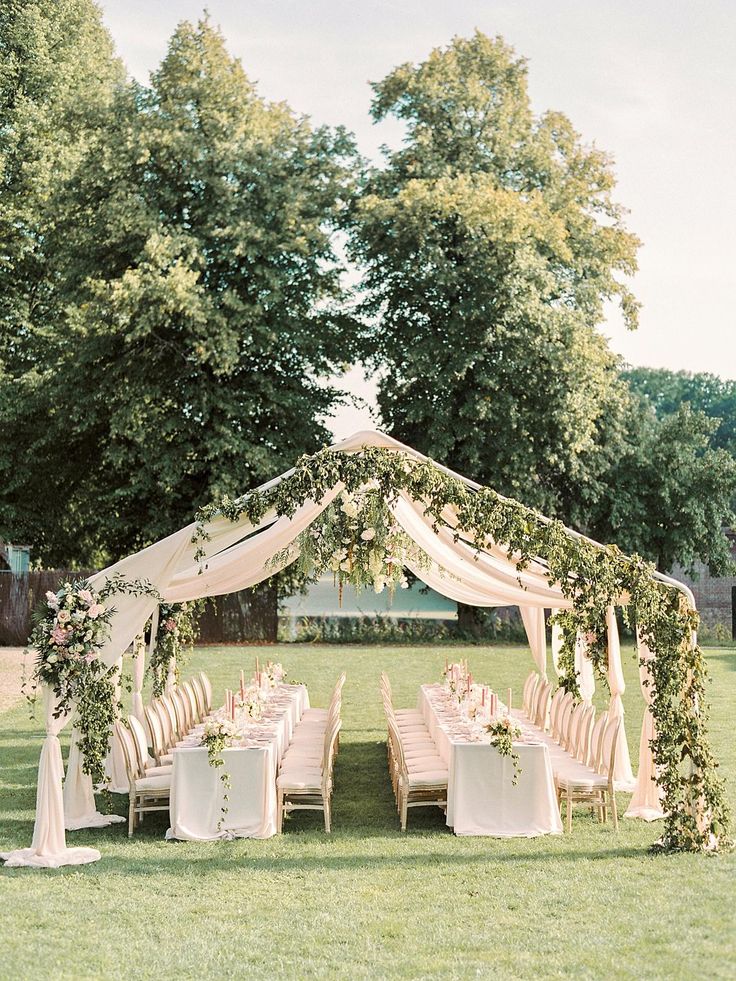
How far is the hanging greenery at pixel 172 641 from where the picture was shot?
1324 centimetres

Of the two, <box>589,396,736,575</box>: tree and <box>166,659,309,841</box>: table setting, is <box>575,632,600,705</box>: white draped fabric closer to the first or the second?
<box>166,659,309,841</box>: table setting

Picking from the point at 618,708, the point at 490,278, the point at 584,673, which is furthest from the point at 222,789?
the point at 490,278

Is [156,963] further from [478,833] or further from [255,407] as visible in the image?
[255,407]

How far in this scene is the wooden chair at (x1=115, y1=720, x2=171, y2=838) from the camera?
9.96m

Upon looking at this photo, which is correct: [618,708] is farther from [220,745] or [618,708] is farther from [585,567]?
[220,745]

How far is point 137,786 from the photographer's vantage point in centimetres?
1004

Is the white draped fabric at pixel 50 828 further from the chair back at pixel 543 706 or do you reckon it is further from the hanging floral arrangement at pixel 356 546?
the chair back at pixel 543 706

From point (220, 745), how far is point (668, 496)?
2236 centimetres

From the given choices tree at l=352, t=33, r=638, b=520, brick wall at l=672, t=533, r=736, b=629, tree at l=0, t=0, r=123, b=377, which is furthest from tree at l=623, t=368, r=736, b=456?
tree at l=0, t=0, r=123, b=377

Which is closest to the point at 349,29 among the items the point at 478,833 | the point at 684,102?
the point at 684,102

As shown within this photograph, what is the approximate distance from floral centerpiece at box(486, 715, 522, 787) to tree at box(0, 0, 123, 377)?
2125cm

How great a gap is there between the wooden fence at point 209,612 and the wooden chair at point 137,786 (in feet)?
58.4

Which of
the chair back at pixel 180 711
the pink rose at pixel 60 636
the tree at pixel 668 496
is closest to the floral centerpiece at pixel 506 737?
the pink rose at pixel 60 636

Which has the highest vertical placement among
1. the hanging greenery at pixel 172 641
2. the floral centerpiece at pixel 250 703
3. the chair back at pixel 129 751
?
the hanging greenery at pixel 172 641
